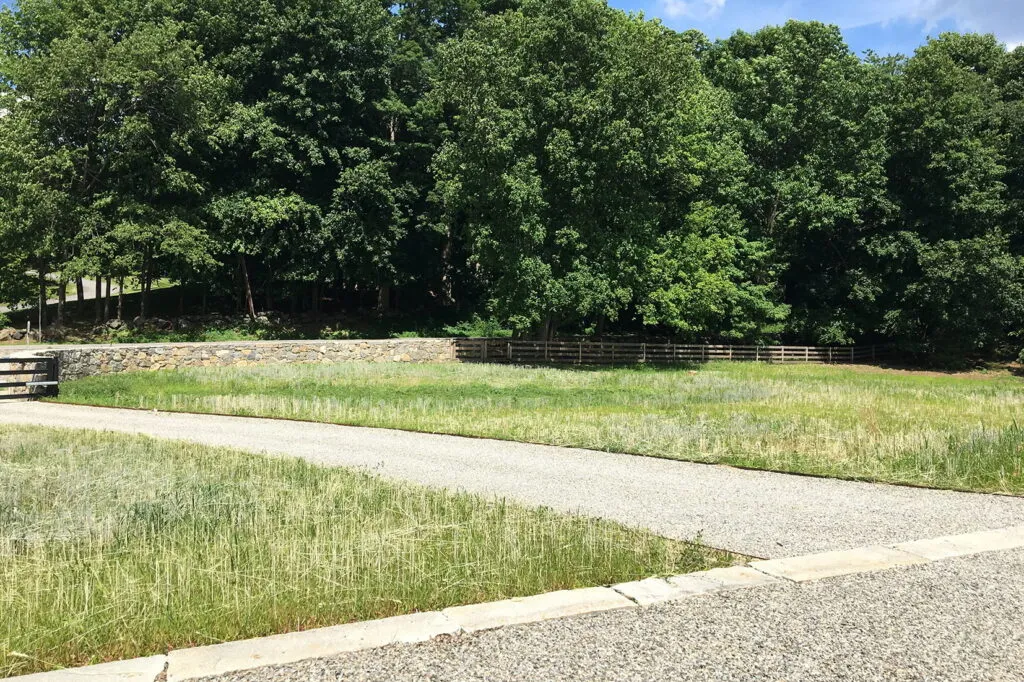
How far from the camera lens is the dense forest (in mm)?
31859

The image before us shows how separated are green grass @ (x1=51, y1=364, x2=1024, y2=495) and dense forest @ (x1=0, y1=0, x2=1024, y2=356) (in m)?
9.29

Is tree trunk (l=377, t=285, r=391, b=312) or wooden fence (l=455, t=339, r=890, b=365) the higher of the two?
tree trunk (l=377, t=285, r=391, b=312)

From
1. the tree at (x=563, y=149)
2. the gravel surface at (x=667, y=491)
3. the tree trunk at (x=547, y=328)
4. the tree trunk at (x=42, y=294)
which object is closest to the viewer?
the gravel surface at (x=667, y=491)

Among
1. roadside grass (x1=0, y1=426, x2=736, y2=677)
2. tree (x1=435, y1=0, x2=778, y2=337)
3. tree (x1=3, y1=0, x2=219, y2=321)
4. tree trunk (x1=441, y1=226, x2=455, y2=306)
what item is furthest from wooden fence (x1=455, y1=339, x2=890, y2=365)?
roadside grass (x1=0, y1=426, x2=736, y2=677)

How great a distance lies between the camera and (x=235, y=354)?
27.0m

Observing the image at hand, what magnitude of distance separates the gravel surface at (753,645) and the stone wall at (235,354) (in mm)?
20173

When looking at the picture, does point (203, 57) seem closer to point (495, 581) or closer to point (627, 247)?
point (627, 247)

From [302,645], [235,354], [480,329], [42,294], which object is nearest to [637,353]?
[480,329]

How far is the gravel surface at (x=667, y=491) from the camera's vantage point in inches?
280

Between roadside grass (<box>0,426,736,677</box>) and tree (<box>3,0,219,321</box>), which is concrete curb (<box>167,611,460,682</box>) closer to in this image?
roadside grass (<box>0,426,736,677</box>)

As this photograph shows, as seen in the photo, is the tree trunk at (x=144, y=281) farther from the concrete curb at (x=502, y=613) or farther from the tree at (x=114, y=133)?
the concrete curb at (x=502, y=613)

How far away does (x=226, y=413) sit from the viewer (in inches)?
635

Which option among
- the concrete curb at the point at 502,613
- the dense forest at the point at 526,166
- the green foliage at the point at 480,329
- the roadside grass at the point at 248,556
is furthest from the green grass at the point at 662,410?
the dense forest at the point at 526,166


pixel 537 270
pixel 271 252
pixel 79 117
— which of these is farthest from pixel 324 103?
pixel 537 270
